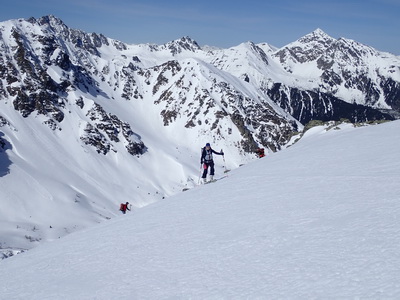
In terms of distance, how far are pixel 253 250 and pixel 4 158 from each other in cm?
8560

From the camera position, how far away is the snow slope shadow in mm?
75062

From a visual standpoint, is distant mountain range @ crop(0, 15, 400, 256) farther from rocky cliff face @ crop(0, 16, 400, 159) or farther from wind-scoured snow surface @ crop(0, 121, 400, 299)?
wind-scoured snow surface @ crop(0, 121, 400, 299)

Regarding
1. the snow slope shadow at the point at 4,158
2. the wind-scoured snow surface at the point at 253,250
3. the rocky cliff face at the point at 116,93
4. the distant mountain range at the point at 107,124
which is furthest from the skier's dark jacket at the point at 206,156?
the rocky cliff face at the point at 116,93

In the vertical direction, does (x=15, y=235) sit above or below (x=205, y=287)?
above

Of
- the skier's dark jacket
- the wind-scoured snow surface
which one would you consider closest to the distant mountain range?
the skier's dark jacket

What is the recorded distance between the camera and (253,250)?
23.6ft

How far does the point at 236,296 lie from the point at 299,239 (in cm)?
222

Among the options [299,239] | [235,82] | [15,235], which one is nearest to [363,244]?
[299,239]

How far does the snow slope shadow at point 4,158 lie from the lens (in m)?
75.1

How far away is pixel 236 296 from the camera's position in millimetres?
5555

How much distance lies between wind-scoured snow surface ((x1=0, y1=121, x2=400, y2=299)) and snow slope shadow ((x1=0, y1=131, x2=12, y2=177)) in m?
72.5

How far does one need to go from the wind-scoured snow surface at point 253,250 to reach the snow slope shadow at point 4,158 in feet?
238

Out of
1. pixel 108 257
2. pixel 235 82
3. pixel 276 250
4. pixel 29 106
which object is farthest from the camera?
pixel 235 82

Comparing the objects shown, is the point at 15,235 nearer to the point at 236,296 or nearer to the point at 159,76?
the point at 236,296
